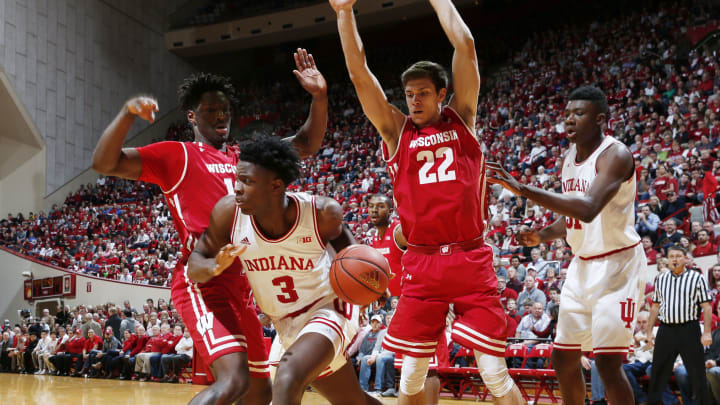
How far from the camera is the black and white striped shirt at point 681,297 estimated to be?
22.1ft

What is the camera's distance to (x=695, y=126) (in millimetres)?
13547

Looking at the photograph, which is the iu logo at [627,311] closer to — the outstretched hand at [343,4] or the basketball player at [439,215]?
the basketball player at [439,215]

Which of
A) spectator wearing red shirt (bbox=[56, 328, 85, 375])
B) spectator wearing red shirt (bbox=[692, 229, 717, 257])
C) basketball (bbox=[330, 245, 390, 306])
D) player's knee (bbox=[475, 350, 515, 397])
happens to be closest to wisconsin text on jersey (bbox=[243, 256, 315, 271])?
basketball (bbox=[330, 245, 390, 306])

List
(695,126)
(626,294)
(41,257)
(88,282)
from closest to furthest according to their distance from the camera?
(626,294) < (695,126) < (88,282) < (41,257)

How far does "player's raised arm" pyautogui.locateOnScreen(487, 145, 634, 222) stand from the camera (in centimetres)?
360

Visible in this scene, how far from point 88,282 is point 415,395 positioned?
17972 millimetres

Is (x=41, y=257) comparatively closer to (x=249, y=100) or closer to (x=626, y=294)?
(x=249, y=100)

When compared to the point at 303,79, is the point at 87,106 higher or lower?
higher

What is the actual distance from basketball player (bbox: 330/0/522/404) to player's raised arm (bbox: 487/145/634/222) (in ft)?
0.53

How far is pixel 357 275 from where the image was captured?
3551 millimetres

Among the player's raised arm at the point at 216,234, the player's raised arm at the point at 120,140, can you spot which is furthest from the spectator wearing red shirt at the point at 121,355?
the player's raised arm at the point at 216,234

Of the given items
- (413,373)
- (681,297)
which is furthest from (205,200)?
Answer: (681,297)

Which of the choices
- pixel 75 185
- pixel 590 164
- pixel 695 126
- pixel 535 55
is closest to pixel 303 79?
pixel 590 164

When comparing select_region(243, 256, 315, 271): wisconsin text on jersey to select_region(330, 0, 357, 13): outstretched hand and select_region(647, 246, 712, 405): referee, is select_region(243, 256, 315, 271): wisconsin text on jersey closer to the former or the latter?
select_region(330, 0, 357, 13): outstretched hand
